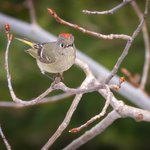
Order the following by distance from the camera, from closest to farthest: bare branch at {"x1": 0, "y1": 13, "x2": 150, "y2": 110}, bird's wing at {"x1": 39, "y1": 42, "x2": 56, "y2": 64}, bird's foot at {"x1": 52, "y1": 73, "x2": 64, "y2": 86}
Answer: bird's foot at {"x1": 52, "y1": 73, "x2": 64, "y2": 86} < bird's wing at {"x1": 39, "y1": 42, "x2": 56, "y2": 64} < bare branch at {"x1": 0, "y1": 13, "x2": 150, "y2": 110}

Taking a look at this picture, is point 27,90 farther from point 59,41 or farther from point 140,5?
point 59,41

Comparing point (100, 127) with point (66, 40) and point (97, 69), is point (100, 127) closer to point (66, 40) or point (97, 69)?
point (66, 40)

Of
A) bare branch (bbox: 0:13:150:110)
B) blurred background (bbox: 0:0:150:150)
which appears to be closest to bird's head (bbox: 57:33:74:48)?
bare branch (bbox: 0:13:150:110)

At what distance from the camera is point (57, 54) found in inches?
97.9

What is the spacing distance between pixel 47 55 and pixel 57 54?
69 millimetres

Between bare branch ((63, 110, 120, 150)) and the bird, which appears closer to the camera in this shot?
the bird

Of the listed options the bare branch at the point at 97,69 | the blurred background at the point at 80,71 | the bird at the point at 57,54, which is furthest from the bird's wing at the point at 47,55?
the blurred background at the point at 80,71

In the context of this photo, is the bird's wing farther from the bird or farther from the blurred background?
the blurred background

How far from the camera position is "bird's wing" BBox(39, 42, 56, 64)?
8.17 ft

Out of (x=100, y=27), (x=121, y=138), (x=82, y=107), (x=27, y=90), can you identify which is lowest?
(x=121, y=138)

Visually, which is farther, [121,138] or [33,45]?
[121,138]

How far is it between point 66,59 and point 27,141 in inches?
122

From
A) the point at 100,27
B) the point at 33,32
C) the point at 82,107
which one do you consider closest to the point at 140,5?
the point at 100,27

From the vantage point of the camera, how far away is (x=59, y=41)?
8.04 ft
